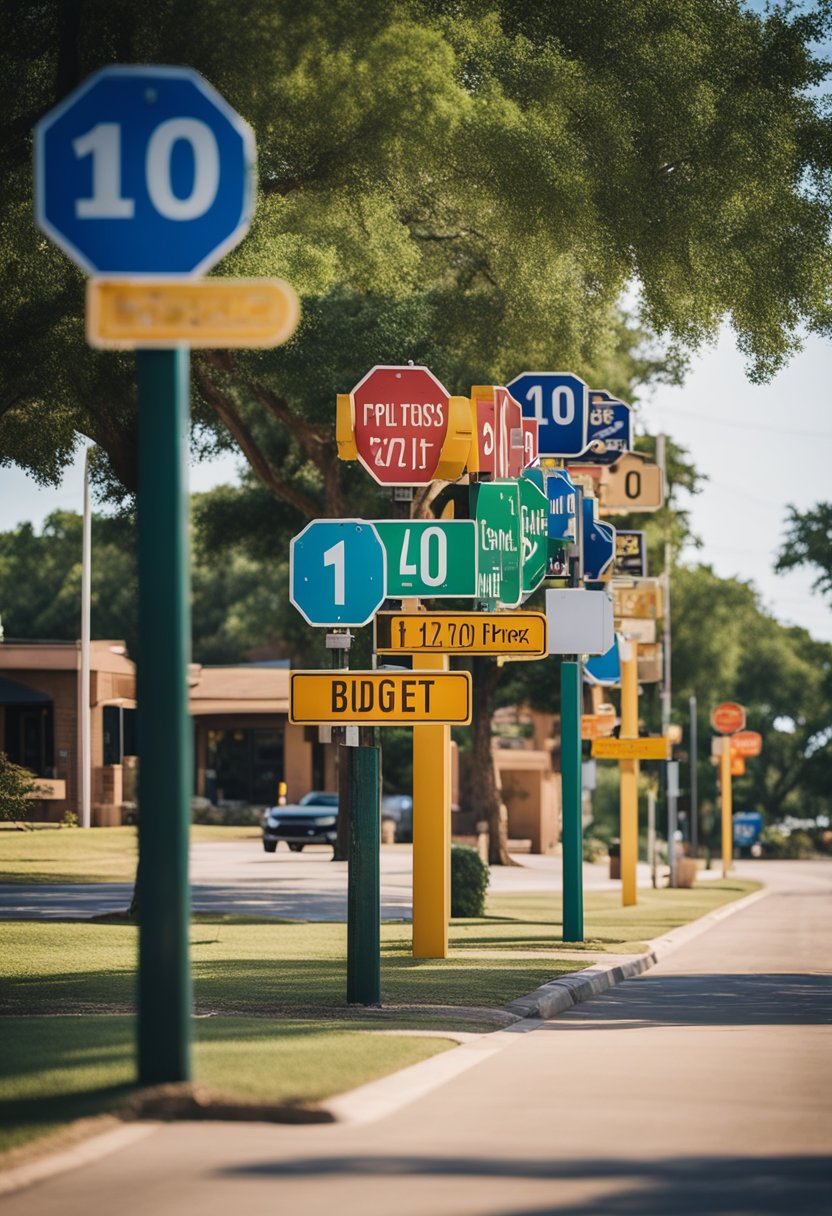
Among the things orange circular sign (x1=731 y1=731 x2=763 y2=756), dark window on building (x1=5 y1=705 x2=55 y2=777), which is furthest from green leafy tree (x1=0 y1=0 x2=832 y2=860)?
orange circular sign (x1=731 y1=731 x2=763 y2=756)

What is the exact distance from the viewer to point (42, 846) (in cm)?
4319

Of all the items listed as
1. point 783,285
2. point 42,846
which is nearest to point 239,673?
point 42,846

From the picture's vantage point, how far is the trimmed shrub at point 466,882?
1174 inches

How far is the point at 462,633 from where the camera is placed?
728 inches

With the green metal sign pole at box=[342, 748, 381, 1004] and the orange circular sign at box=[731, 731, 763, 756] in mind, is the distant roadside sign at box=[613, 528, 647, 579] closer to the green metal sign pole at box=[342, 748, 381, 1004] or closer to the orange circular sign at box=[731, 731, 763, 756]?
the green metal sign pole at box=[342, 748, 381, 1004]

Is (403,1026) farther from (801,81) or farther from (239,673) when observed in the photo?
(239,673)

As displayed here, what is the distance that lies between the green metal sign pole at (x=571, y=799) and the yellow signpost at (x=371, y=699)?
8.61 metres

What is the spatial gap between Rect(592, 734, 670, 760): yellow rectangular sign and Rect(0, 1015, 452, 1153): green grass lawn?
1889 centimetres

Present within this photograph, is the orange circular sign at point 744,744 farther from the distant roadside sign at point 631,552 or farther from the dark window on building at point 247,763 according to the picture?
the distant roadside sign at point 631,552

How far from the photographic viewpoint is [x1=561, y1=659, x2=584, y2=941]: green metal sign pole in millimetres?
24859

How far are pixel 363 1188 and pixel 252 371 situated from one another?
23.6m

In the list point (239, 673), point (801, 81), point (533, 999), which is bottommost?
point (533, 999)

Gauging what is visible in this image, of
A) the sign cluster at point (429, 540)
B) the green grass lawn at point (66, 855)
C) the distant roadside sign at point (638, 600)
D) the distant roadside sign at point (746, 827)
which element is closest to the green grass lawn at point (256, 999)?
the sign cluster at point (429, 540)

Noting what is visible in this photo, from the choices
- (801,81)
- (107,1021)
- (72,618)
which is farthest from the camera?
(72,618)
